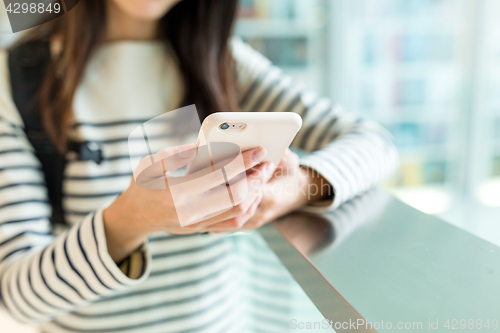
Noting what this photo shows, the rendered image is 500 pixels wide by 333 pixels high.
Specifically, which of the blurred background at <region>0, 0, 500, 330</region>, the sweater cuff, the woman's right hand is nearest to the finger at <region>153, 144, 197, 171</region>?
the woman's right hand

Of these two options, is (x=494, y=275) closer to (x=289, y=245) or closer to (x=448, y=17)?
(x=289, y=245)

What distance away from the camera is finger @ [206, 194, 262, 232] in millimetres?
316

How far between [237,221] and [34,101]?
1.08ft

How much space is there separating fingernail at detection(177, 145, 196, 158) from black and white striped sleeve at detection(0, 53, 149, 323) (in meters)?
0.15

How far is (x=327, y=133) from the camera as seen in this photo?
563 mm

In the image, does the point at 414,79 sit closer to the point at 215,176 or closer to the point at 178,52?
the point at 178,52

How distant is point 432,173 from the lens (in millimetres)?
1954

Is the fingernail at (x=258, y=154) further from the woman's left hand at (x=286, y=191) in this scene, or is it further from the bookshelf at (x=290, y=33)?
the bookshelf at (x=290, y=33)

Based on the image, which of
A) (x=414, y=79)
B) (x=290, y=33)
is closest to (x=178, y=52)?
(x=290, y=33)

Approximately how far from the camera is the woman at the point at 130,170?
13.6 inches

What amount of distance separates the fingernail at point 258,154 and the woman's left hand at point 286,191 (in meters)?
0.06

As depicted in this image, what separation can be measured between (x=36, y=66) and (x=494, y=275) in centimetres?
54

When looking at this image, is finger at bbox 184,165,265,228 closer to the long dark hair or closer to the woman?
the woman

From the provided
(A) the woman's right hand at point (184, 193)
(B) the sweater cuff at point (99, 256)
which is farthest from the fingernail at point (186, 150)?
A: (B) the sweater cuff at point (99, 256)
